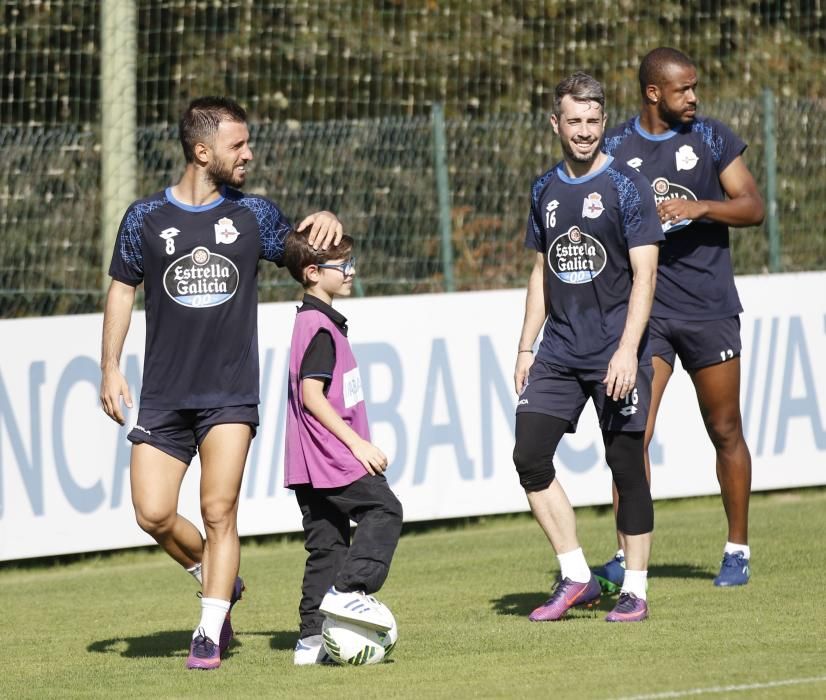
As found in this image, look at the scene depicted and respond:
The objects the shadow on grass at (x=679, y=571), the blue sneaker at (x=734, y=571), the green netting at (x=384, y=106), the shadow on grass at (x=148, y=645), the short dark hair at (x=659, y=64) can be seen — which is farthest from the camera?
the green netting at (x=384, y=106)

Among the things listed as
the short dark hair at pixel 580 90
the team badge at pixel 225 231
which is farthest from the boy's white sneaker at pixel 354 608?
the short dark hair at pixel 580 90

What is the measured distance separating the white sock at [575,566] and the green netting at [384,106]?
435cm

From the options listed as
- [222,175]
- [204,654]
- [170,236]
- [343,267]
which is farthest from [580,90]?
[204,654]

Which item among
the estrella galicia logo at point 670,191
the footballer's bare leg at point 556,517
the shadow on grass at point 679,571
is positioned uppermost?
the estrella galicia logo at point 670,191

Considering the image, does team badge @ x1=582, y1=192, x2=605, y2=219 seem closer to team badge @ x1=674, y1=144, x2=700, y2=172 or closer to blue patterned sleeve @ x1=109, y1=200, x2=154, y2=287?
team badge @ x1=674, y1=144, x2=700, y2=172

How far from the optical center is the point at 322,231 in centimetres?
651

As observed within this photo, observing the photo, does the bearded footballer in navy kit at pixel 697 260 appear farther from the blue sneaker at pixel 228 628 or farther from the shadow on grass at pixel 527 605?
the blue sneaker at pixel 228 628

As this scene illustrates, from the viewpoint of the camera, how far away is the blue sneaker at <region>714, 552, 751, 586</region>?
7.96m

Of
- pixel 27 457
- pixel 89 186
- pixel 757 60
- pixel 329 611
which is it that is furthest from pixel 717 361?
pixel 757 60

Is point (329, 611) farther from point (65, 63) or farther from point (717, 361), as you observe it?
point (65, 63)

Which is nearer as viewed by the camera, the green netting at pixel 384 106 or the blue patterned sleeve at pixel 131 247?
the blue patterned sleeve at pixel 131 247

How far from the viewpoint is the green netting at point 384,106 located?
1133 cm

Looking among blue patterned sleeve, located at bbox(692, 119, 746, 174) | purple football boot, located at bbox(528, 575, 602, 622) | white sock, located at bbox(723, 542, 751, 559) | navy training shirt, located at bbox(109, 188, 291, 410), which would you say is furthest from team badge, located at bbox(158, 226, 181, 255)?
white sock, located at bbox(723, 542, 751, 559)

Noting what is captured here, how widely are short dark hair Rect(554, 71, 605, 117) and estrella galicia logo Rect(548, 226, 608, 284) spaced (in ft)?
1.62
